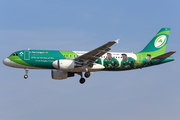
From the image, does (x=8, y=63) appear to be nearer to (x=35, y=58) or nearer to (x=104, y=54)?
(x=35, y=58)

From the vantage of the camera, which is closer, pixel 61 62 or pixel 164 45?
pixel 61 62

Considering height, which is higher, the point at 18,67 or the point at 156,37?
the point at 156,37

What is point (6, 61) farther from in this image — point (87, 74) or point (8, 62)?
point (87, 74)

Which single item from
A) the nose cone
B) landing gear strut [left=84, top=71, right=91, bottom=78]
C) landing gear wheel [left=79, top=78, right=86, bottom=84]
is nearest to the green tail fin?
landing gear strut [left=84, top=71, right=91, bottom=78]

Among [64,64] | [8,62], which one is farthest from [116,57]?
[8,62]

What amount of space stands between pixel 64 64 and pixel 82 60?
2.52 metres

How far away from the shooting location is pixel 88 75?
194 feet

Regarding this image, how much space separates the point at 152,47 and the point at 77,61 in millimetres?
12782

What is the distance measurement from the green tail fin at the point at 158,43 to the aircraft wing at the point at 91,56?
9.47m

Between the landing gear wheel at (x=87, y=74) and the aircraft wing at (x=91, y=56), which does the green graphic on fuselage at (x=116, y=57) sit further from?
the landing gear wheel at (x=87, y=74)

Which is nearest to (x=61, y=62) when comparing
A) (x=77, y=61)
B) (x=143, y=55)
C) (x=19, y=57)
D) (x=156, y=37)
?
(x=77, y=61)

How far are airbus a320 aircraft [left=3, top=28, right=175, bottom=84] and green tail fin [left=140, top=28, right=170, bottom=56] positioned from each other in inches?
5.9

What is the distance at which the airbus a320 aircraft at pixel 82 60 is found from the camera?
5653cm

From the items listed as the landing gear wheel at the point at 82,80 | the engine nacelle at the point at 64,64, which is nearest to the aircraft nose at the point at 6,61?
the engine nacelle at the point at 64,64
